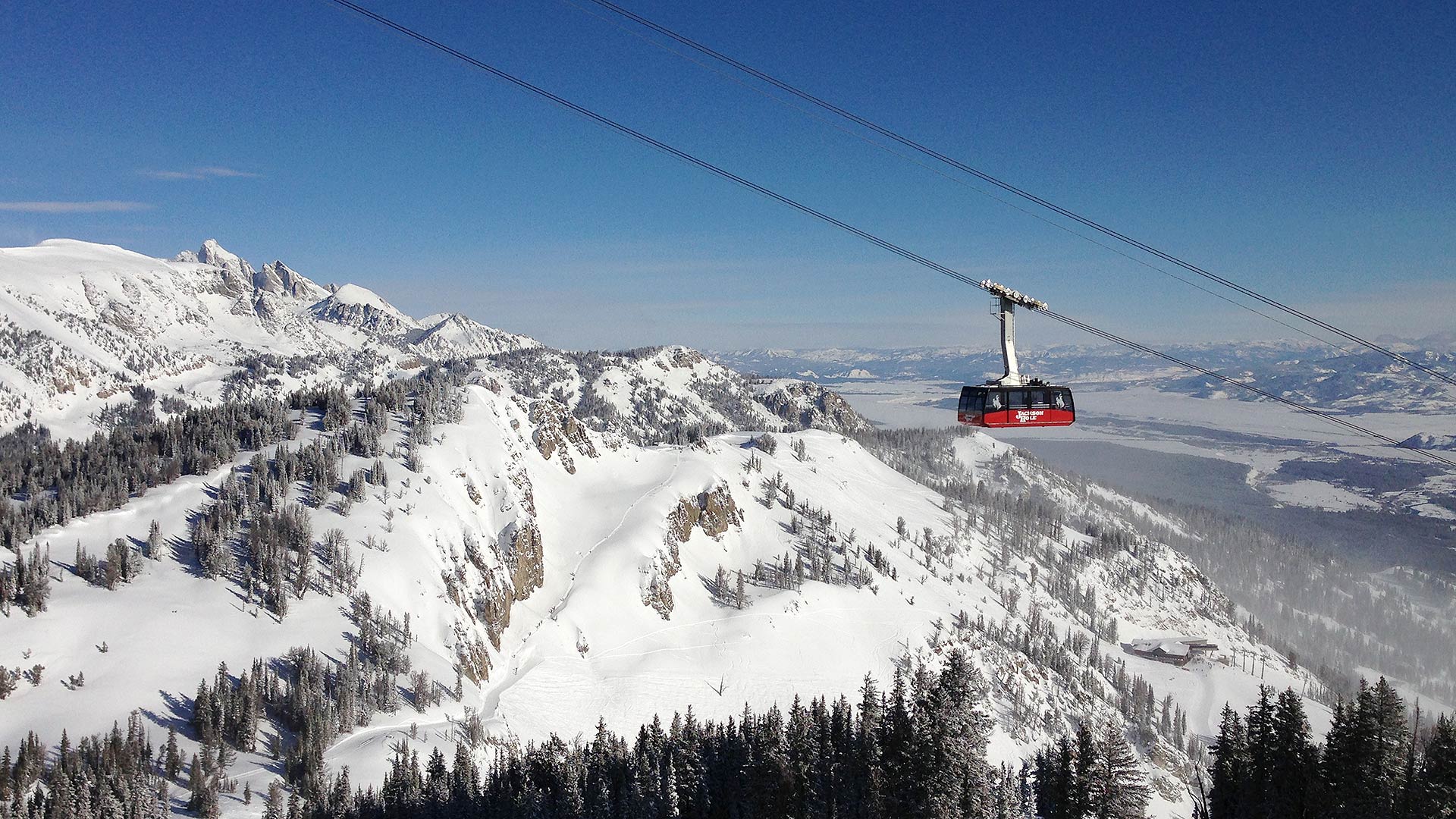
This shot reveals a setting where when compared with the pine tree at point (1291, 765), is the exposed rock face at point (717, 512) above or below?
below

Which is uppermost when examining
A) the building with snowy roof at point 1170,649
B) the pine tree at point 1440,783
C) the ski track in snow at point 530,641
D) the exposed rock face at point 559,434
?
the exposed rock face at point 559,434

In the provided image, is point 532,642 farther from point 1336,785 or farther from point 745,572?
point 1336,785

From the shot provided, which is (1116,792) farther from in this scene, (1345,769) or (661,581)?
(661,581)

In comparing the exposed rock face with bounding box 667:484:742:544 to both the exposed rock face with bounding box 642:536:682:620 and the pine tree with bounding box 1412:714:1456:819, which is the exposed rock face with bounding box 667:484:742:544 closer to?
the exposed rock face with bounding box 642:536:682:620

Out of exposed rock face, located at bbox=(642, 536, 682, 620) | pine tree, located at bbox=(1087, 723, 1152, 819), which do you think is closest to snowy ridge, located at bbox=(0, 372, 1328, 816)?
exposed rock face, located at bbox=(642, 536, 682, 620)

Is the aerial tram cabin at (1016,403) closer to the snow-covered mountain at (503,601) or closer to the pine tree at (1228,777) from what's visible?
the pine tree at (1228,777)

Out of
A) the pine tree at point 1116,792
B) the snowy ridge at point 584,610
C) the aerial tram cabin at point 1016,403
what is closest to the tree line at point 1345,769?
the pine tree at point 1116,792

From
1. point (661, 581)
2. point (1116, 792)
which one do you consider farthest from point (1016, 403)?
point (661, 581)
